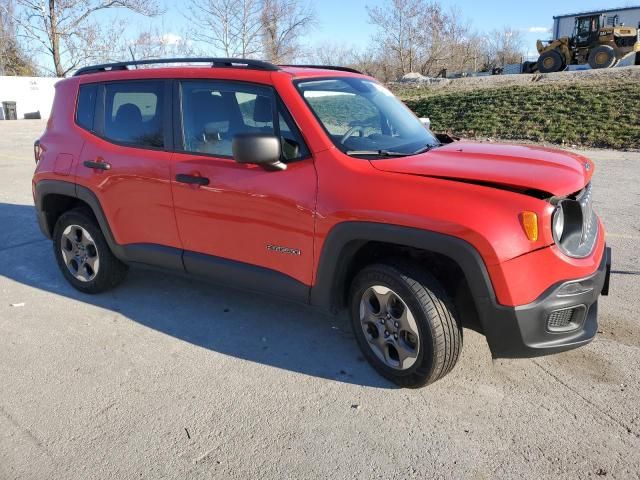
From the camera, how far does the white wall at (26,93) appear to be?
2597 cm

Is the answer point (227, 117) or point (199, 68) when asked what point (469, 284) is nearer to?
point (227, 117)

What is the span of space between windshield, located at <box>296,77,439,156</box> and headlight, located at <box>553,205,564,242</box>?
984mm

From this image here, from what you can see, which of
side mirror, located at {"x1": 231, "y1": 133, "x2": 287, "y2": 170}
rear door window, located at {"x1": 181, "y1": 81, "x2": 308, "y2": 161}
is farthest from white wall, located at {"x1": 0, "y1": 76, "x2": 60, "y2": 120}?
side mirror, located at {"x1": 231, "y1": 133, "x2": 287, "y2": 170}

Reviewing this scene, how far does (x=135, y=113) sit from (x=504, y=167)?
8.85ft

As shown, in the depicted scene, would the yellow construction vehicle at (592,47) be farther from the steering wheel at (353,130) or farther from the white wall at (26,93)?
the steering wheel at (353,130)

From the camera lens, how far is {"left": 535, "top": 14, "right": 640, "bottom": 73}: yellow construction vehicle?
26.8 metres

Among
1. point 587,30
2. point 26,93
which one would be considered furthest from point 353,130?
point 587,30

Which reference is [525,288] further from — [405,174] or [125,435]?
[125,435]

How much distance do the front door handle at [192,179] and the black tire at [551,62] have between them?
28.6 m

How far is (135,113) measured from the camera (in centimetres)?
421

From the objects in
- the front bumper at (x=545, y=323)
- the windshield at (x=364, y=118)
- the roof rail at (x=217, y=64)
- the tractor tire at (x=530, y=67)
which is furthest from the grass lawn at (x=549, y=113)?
the roof rail at (x=217, y=64)

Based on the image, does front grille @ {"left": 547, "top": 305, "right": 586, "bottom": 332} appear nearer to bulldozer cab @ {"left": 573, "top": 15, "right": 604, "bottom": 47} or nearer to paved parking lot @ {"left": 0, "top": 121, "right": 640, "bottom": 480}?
paved parking lot @ {"left": 0, "top": 121, "right": 640, "bottom": 480}

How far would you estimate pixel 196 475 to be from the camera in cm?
261

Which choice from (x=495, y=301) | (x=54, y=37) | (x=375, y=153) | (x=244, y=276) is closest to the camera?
(x=495, y=301)
